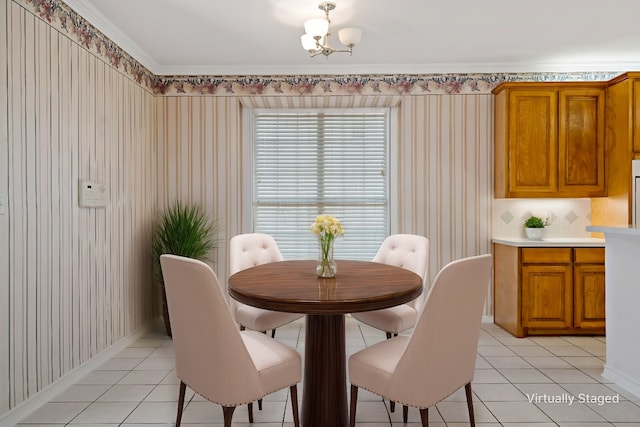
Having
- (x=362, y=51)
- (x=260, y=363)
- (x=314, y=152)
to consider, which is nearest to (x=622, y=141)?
(x=362, y=51)

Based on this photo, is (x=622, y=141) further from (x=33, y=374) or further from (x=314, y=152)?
(x=33, y=374)

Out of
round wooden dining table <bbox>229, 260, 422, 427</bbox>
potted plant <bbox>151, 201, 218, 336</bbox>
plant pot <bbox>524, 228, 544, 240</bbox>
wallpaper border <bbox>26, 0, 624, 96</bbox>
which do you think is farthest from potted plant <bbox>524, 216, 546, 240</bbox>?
potted plant <bbox>151, 201, 218, 336</bbox>

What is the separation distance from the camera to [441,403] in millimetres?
2371

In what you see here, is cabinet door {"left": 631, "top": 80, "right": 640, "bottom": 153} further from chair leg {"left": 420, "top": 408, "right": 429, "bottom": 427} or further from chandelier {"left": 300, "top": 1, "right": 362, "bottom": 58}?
chair leg {"left": 420, "top": 408, "right": 429, "bottom": 427}

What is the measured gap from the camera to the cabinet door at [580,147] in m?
3.65

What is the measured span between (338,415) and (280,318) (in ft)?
2.70

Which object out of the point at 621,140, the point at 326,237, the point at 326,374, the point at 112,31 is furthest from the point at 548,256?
the point at 112,31

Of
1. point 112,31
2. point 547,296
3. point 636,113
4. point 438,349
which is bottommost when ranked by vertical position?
point 547,296

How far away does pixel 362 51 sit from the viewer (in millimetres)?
3545

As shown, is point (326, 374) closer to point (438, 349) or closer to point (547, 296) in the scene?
point (438, 349)

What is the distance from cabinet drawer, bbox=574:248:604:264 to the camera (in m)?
3.46

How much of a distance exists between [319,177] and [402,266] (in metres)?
1.57

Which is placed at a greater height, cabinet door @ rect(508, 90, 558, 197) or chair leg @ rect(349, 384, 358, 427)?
cabinet door @ rect(508, 90, 558, 197)

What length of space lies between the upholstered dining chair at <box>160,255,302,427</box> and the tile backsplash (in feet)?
9.70
